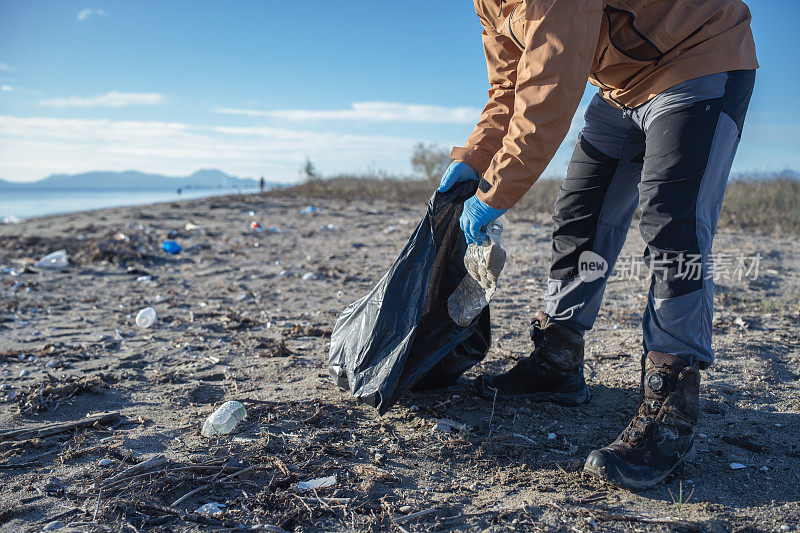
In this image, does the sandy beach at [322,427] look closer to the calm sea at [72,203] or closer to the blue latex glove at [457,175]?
the blue latex glove at [457,175]

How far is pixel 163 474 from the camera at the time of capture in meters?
1.43

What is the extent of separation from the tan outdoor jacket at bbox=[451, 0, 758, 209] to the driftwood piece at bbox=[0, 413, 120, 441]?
5.07 feet

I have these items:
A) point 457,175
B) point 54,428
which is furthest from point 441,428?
point 54,428

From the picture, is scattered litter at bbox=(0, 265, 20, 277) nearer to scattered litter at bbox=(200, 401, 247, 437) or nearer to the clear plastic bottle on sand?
scattered litter at bbox=(200, 401, 247, 437)

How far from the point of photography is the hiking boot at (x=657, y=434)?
143 cm

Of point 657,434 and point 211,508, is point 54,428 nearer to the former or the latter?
point 211,508

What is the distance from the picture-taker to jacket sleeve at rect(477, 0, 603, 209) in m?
1.39

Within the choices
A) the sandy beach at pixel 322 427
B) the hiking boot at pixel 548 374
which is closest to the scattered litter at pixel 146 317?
the sandy beach at pixel 322 427

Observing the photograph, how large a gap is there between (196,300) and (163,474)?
252 cm

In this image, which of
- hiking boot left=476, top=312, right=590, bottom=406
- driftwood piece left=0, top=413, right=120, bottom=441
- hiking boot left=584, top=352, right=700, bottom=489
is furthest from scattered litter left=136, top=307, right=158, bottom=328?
hiking boot left=584, top=352, right=700, bottom=489

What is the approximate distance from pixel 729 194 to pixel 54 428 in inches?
372

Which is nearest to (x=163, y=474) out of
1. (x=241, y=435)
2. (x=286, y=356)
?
A: (x=241, y=435)

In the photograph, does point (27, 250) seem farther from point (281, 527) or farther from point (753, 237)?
point (753, 237)

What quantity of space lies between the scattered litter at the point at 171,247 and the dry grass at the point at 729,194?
183 inches
